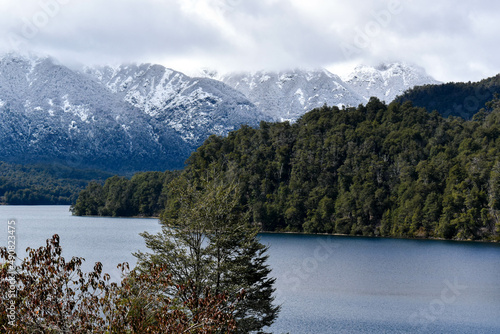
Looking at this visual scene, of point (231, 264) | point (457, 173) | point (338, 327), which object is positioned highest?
point (457, 173)

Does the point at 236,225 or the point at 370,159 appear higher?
the point at 370,159

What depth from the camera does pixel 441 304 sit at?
48.0 metres

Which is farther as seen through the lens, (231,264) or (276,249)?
(276,249)

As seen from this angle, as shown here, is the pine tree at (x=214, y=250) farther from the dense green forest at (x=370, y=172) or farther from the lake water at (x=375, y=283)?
the dense green forest at (x=370, y=172)

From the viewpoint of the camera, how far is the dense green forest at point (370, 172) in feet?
366

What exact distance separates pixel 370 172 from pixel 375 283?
7864 cm

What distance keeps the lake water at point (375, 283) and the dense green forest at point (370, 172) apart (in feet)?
56.7

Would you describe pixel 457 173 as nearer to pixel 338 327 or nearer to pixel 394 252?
pixel 394 252

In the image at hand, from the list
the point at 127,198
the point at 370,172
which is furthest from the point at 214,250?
the point at 127,198

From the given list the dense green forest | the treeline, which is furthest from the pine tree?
the treeline

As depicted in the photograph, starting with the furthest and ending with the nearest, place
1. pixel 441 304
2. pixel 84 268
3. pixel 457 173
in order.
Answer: pixel 457 173, pixel 84 268, pixel 441 304

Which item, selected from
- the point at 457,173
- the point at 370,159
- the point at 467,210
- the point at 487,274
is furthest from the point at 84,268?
the point at 370,159

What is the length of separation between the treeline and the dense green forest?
1.95 meters

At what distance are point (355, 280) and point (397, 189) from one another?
2899 inches
